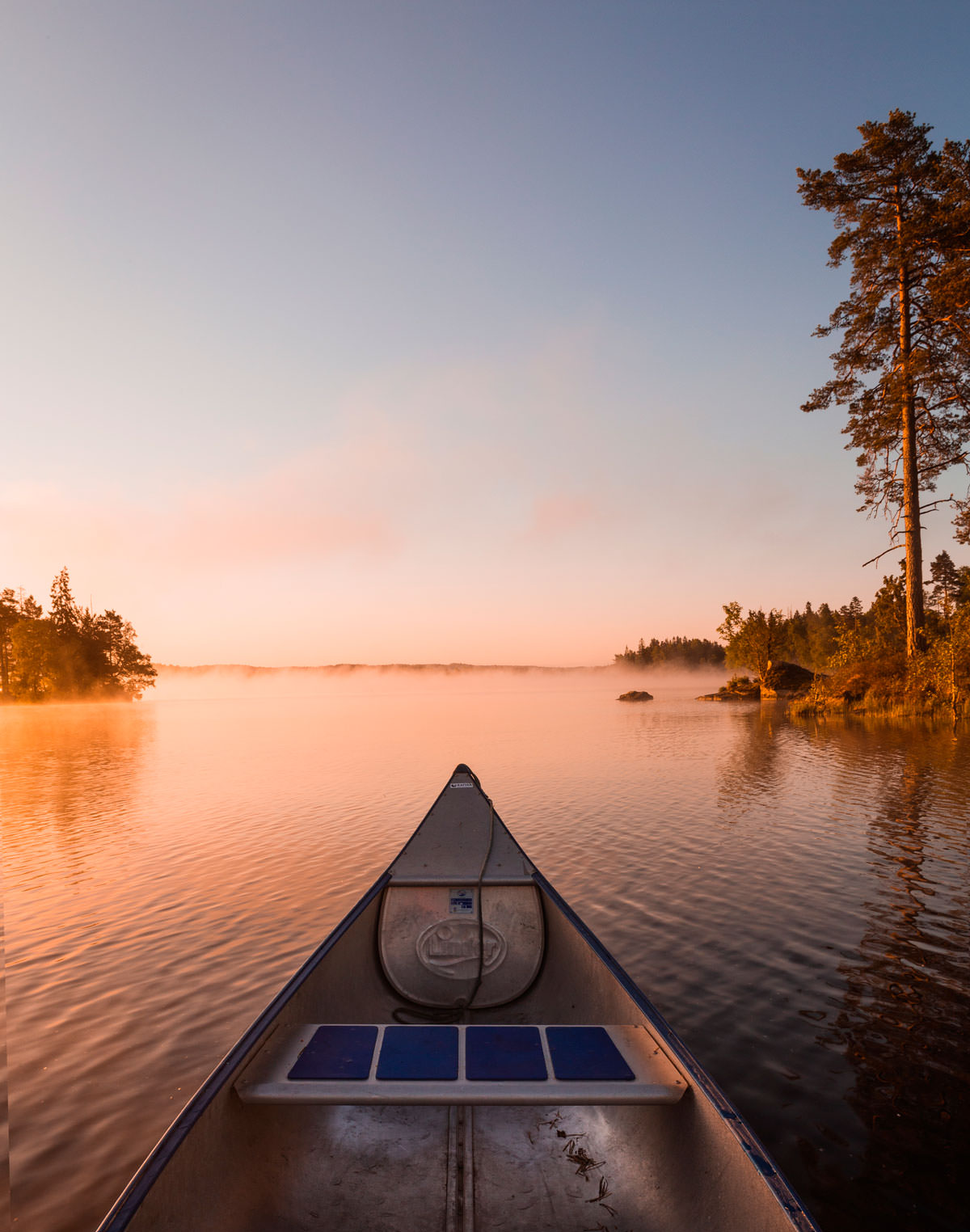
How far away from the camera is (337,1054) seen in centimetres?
371

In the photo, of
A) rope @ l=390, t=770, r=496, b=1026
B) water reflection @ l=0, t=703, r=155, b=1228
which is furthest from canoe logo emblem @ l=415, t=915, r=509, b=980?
water reflection @ l=0, t=703, r=155, b=1228

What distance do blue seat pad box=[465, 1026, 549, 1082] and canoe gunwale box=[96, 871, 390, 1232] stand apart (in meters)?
1.26

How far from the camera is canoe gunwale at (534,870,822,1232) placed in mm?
2393

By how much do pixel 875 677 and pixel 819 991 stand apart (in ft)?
96.7

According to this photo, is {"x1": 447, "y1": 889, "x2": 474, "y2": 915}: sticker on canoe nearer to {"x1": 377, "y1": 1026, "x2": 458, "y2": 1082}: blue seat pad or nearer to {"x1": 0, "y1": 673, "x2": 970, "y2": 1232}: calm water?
{"x1": 0, "y1": 673, "x2": 970, "y2": 1232}: calm water

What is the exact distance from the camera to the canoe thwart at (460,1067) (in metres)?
3.26

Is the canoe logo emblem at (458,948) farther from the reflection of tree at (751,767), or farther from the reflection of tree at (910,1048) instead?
the reflection of tree at (751,767)

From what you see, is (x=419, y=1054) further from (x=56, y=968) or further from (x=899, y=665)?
(x=899, y=665)

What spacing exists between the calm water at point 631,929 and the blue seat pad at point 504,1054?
1.86 metres

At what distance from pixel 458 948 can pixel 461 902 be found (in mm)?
519

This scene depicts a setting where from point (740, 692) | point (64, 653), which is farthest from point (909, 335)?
point (64, 653)

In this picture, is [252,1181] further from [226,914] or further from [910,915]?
[910,915]

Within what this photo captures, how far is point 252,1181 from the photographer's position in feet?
10.6

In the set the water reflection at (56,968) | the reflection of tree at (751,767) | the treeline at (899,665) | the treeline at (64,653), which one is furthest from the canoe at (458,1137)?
the treeline at (64,653)
